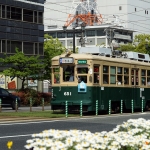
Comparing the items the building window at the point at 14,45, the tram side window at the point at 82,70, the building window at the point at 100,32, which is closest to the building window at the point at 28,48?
the building window at the point at 14,45

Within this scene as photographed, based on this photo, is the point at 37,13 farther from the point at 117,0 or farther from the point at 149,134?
the point at 117,0

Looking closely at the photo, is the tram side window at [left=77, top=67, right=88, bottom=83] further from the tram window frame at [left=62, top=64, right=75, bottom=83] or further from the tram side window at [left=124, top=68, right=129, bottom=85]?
the tram side window at [left=124, top=68, right=129, bottom=85]

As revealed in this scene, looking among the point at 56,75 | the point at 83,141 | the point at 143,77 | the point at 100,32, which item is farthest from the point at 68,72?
the point at 100,32

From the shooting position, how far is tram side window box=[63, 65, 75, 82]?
28.4 m

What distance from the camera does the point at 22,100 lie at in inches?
1826

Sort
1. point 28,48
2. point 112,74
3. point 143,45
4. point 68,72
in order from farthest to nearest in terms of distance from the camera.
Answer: point 143,45, point 28,48, point 112,74, point 68,72

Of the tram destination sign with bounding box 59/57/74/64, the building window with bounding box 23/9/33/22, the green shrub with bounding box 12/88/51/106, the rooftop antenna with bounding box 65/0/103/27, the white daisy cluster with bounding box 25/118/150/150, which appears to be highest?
the rooftop antenna with bounding box 65/0/103/27

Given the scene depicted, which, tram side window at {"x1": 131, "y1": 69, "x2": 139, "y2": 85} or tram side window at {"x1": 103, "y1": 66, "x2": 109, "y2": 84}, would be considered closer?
tram side window at {"x1": 103, "y1": 66, "x2": 109, "y2": 84}

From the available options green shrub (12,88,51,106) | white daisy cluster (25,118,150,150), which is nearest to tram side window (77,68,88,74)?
green shrub (12,88,51,106)

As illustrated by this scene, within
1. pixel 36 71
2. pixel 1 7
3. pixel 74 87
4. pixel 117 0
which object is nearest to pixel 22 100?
pixel 36 71

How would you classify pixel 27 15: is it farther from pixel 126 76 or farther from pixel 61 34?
pixel 61 34

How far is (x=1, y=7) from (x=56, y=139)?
51.4 metres

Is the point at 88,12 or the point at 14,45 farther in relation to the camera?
the point at 88,12

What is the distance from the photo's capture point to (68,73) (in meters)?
28.6
